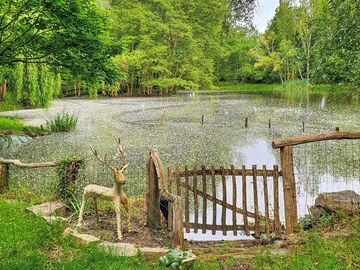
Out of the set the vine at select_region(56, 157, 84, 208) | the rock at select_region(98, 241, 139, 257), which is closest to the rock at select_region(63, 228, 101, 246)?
the rock at select_region(98, 241, 139, 257)

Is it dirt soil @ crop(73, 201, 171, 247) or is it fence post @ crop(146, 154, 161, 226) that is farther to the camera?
fence post @ crop(146, 154, 161, 226)

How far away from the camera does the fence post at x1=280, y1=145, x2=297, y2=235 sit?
21.3ft

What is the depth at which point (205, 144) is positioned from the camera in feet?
59.5

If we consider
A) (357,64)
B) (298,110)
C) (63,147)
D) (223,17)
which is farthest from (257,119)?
(223,17)

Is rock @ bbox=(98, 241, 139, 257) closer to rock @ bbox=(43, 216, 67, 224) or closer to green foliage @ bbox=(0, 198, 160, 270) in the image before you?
green foliage @ bbox=(0, 198, 160, 270)

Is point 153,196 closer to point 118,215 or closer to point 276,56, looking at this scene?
point 118,215

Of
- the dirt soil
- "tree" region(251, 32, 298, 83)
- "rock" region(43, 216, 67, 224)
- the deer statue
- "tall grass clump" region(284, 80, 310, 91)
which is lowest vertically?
the dirt soil

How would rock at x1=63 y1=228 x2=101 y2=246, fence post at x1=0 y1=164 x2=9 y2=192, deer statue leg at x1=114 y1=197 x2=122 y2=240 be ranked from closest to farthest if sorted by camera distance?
rock at x1=63 y1=228 x2=101 y2=246 < deer statue leg at x1=114 y1=197 x2=122 y2=240 < fence post at x1=0 y1=164 x2=9 y2=192

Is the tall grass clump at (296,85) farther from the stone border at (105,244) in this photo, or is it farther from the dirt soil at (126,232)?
the stone border at (105,244)

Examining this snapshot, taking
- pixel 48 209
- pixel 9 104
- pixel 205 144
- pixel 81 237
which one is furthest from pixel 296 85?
pixel 81 237

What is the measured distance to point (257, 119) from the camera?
87.7 ft

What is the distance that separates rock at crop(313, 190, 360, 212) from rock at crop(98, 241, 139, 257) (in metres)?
3.63

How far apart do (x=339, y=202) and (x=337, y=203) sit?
0.16 ft

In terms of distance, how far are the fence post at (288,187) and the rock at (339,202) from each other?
995 mm
